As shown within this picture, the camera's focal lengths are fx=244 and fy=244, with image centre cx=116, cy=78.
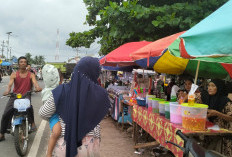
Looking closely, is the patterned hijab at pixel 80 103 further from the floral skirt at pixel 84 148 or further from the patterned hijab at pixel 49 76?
the patterned hijab at pixel 49 76

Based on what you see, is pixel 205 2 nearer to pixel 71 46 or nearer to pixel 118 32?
pixel 118 32

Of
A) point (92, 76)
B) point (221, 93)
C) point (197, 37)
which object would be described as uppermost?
point (197, 37)

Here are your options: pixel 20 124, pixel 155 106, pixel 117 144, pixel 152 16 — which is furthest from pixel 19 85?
pixel 152 16

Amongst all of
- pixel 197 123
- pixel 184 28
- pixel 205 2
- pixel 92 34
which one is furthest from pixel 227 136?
pixel 92 34

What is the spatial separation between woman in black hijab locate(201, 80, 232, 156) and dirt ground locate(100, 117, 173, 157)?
1518mm

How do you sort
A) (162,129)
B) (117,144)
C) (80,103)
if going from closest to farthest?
1. (80,103)
2. (162,129)
3. (117,144)

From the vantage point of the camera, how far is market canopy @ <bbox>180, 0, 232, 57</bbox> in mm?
2031

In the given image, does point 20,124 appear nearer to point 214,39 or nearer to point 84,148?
point 84,148

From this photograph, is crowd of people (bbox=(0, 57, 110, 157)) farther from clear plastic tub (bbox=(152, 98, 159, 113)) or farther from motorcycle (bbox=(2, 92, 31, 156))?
motorcycle (bbox=(2, 92, 31, 156))

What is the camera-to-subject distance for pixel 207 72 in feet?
20.4

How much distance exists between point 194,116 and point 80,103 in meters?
1.79

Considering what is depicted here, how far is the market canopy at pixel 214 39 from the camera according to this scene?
203 centimetres

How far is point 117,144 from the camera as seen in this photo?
19.9 ft

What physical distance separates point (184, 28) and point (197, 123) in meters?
6.12
